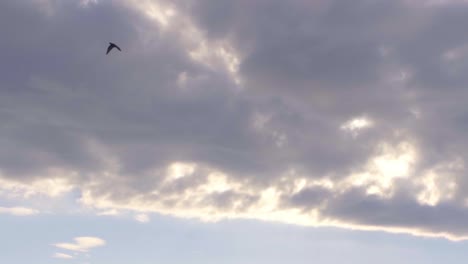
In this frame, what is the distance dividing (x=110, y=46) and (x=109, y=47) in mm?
2896

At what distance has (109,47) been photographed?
465ft

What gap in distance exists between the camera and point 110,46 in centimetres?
14412

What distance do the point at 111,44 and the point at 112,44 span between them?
0.93 m

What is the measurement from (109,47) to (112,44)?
24.5ft

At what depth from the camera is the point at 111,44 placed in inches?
5792

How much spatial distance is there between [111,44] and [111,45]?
3.33ft

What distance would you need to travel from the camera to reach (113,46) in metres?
148

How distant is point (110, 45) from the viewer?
5728 inches

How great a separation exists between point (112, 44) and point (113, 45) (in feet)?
3.11

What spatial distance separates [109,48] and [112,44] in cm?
977

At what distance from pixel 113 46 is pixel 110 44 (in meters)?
1.88

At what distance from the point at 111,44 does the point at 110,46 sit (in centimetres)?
373

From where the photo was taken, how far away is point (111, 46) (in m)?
145

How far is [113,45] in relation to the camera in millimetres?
147750
